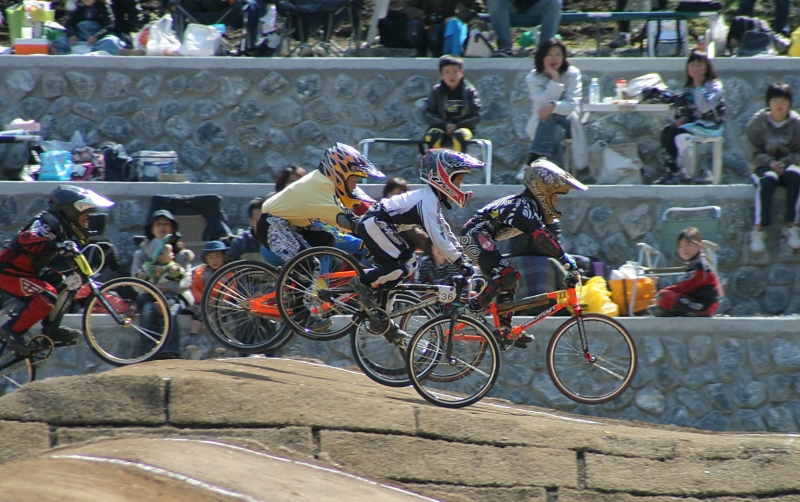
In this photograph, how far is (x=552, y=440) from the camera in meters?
7.79

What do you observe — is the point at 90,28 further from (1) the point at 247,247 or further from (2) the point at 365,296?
(2) the point at 365,296

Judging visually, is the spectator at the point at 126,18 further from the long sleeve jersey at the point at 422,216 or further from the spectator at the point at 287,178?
the long sleeve jersey at the point at 422,216

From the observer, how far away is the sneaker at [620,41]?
563 inches

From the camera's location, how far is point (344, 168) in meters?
8.65

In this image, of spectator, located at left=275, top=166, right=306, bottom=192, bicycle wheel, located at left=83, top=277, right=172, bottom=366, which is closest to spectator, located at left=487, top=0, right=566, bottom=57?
spectator, located at left=275, top=166, right=306, bottom=192

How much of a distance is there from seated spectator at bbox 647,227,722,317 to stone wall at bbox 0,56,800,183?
3.20 meters

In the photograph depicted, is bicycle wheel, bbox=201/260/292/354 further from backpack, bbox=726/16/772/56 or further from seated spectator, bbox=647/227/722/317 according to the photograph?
backpack, bbox=726/16/772/56

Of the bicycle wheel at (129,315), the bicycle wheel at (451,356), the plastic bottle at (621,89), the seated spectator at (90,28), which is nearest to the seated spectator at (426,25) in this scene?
the plastic bottle at (621,89)

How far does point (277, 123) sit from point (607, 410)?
17.9 feet

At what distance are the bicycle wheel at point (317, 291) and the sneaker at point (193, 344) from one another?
5.93 feet

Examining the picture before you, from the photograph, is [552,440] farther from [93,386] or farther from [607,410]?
[93,386]

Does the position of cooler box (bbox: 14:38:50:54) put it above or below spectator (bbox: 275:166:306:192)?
above

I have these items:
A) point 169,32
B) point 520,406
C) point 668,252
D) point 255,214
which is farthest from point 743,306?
point 169,32

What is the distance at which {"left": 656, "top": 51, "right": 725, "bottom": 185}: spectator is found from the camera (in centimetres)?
1136
